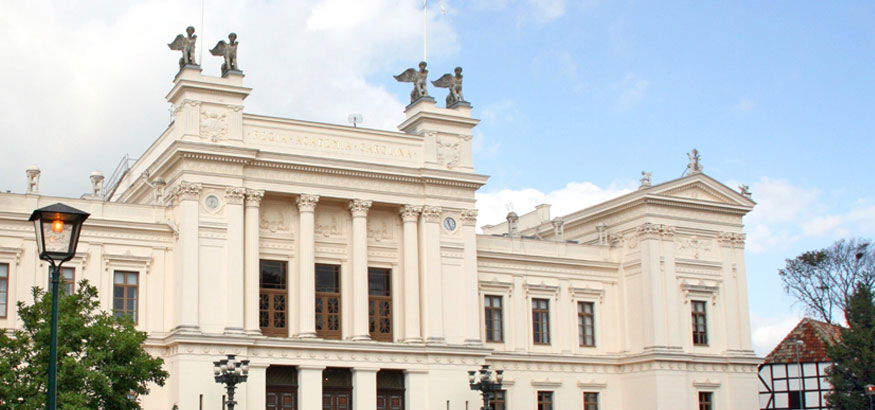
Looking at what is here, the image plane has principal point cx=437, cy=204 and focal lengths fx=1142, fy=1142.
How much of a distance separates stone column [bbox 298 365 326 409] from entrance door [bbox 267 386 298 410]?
1.23 feet

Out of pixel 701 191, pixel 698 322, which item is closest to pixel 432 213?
pixel 701 191

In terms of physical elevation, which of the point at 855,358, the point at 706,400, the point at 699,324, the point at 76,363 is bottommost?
the point at 706,400

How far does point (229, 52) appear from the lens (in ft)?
117

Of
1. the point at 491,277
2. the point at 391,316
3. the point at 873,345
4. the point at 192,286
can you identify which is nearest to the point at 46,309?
the point at 192,286

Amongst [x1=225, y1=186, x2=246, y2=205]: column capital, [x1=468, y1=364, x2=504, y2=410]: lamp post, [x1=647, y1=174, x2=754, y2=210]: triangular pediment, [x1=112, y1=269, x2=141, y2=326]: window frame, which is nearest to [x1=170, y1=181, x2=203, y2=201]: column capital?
[x1=225, y1=186, x2=246, y2=205]: column capital

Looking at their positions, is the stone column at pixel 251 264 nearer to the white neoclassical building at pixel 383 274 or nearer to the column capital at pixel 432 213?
the white neoclassical building at pixel 383 274

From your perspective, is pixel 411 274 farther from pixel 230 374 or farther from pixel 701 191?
pixel 701 191

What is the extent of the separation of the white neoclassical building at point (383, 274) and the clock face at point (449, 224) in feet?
0.67

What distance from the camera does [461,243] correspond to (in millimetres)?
38094

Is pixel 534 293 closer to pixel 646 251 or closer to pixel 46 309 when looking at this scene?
pixel 646 251

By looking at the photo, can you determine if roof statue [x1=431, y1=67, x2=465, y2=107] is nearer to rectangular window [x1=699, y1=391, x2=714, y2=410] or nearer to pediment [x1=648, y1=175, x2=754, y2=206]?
pediment [x1=648, y1=175, x2=754, y2=206]

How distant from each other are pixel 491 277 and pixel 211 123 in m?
11.8

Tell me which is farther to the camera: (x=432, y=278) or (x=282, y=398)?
(x=432, y=278)

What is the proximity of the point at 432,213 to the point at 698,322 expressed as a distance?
11.9 m
